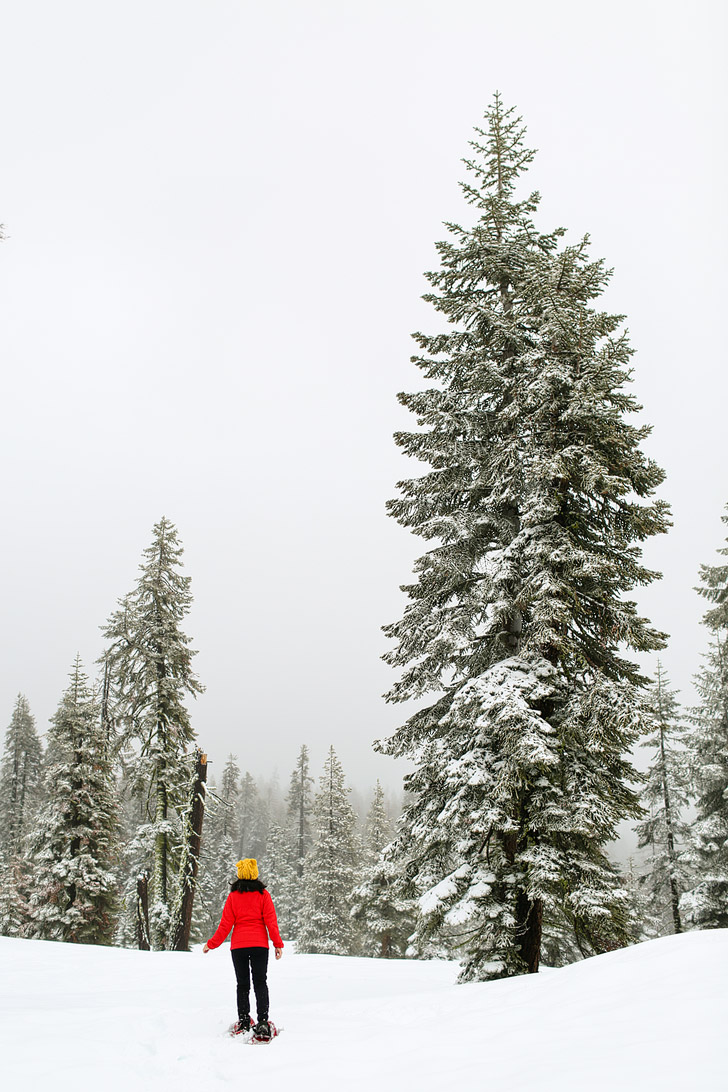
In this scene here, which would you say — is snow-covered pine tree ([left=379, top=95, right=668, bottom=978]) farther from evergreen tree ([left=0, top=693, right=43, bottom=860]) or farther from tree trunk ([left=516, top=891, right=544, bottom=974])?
evergreen tree ([left=0, top=693, right=43, bottom=860])

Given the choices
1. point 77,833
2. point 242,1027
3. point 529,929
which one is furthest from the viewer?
point 77,833

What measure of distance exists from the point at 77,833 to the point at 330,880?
635 inches

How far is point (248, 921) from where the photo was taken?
24.4 ft

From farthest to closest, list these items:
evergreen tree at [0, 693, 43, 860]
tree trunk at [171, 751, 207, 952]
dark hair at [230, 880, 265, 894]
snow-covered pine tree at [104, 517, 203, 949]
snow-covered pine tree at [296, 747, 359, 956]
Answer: evergreen tree at [0, 693, 43, 860]
snow-covered pine tree at [296, 747, 359, 956]
snow-covered pine tree at [104, 517, 203, 949]
tree trunk at [171, 751, 207, 952]
dark hair at [230, 880, 265, 894]

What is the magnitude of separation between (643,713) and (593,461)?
3.93m

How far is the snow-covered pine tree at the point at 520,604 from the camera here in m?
9.44

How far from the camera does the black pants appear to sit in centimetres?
695

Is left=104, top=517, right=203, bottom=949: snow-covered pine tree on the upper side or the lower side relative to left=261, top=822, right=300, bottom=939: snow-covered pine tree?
upper

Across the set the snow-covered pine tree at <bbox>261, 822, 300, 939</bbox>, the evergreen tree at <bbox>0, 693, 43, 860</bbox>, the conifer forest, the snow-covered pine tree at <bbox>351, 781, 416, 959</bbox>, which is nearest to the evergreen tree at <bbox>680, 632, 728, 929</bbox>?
the conifer forest

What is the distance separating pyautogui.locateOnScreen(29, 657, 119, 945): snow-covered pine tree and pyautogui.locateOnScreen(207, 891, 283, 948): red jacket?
19.4 metres

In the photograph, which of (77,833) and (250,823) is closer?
(77,833)

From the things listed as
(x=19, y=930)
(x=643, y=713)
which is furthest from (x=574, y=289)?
(x=19, y=930)

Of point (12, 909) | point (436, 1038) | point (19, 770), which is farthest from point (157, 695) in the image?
point (19, 770)

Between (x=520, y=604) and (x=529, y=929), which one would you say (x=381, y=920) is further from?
(x=520, y=604)
